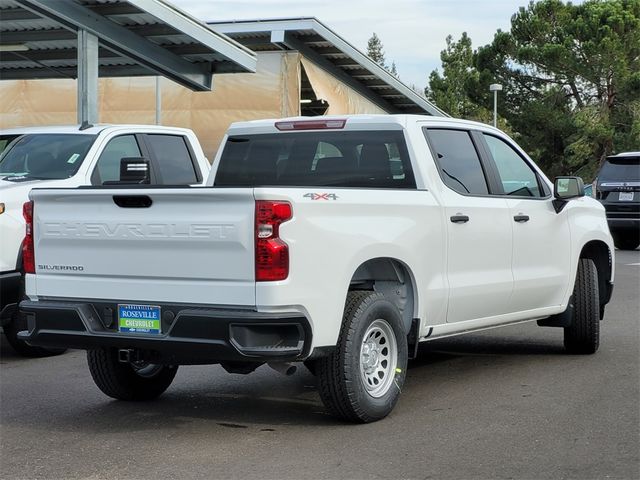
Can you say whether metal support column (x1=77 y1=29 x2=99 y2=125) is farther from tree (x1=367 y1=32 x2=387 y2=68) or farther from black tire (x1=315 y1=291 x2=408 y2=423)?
tree (x1=367 y1=32 x2=387 y2=68)

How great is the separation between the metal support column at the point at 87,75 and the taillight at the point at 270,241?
10185mm

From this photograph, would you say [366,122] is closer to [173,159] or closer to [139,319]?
[139,319]

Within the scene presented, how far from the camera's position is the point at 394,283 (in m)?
7.18

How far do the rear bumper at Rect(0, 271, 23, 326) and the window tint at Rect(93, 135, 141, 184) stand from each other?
1.60 m

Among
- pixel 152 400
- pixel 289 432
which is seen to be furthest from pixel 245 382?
pixel 289 432

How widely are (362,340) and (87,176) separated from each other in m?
4.39

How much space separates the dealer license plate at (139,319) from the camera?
6.23 metres

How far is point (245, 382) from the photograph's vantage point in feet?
26.8

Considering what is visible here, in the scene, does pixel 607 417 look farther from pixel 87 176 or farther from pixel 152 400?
pixel 87 176

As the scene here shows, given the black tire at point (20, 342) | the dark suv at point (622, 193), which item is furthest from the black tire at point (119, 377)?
the dark suv at point (622, 193)

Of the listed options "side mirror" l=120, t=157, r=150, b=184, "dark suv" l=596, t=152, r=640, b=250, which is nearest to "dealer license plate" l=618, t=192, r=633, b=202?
"dark suv" l=596, t=152, r=640, b=250

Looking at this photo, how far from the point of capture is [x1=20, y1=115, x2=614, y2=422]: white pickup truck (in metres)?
5.98

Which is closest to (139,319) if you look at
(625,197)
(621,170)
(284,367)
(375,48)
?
(284,367)

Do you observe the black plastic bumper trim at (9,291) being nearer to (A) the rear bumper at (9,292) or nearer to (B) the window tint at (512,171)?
(A) the rear bumper at (9,292)
